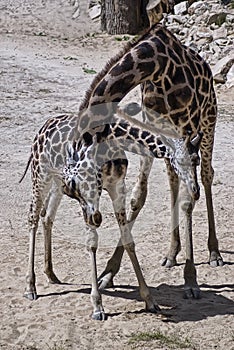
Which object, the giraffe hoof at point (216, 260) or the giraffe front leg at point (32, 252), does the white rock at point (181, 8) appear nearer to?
the giraffe hoof at point (216, 260)

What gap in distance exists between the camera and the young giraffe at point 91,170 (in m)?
5.41

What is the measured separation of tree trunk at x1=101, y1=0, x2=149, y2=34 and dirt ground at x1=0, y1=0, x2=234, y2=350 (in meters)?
5.59

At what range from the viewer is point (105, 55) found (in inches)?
651

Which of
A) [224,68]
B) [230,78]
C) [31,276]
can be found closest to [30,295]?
[31,276]

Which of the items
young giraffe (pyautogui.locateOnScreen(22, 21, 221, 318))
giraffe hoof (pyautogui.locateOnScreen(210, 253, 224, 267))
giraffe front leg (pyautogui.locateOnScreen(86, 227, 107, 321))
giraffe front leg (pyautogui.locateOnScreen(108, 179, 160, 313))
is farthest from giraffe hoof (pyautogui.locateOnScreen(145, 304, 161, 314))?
giraffe hoof (pyautogui.locateOnScreen(210, 253, 224, 267))

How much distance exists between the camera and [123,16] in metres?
18.3

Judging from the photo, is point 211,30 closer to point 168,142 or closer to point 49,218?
point 49,218

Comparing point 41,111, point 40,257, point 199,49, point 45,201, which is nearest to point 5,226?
point 40,257

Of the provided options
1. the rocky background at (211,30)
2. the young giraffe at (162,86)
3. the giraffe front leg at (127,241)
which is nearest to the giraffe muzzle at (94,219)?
the giraffe front leg at (127,241)

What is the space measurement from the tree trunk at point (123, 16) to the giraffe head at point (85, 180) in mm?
13262

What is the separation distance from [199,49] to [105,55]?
256 cm

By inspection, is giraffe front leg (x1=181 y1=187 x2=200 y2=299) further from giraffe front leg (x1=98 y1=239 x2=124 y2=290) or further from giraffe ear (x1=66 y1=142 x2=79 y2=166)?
giraffe ear (x1=66 y1=142 x2=79 y2=166)

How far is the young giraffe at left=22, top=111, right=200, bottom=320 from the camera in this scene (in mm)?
5410

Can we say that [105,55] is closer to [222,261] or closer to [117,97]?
[222,261]
